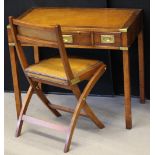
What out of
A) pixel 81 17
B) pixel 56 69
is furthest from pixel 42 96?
pixel 81 17

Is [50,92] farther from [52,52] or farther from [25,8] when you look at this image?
[25,8]

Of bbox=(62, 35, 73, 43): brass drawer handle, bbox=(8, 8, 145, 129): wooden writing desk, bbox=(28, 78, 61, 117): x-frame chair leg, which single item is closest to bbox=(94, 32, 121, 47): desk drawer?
bbox=(8, 8, 145, 129): wooden writing desk

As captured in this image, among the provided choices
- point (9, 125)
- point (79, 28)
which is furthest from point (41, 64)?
point (9, 125)

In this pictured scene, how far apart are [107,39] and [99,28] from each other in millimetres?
86

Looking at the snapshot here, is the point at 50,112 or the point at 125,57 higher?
the point at 125,57

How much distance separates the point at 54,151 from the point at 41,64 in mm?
591

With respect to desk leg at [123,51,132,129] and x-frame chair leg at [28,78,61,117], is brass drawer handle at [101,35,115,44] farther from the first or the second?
x-frame chair leg at [28,78,61,117]

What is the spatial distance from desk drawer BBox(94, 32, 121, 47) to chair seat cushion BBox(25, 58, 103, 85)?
0.17m

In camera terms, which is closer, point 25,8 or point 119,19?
point 119,19

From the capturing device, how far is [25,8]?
2.90 metres

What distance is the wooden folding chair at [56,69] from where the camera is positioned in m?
2.07

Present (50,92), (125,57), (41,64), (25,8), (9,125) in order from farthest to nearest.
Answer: (50,92) → (25,8) → (9,125) → (41,64) → (125,57)

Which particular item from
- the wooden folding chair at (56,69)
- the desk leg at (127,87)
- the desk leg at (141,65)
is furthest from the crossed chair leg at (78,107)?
the desk leg at (141,65)

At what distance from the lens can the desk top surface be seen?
7.67ft
